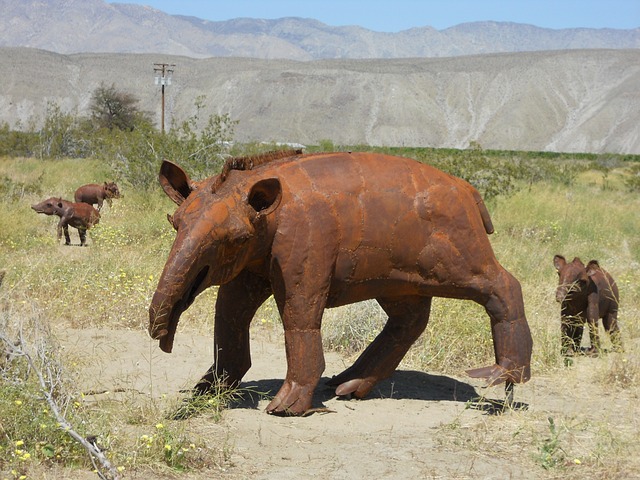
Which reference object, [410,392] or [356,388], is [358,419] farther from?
[410,392]

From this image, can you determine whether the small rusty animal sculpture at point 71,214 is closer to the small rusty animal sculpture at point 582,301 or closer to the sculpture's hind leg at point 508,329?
the small rusty animal sculpture at point 582,301

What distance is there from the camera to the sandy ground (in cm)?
483

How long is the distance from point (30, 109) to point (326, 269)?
81.2m

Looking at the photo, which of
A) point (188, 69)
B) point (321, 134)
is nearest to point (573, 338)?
point (321, 134)

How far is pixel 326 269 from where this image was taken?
18.4ft

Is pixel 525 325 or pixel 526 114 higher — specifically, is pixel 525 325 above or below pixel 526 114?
below

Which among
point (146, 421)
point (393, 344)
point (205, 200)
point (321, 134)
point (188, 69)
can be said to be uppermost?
point (188, 69)

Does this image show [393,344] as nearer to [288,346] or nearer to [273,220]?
[288,346]

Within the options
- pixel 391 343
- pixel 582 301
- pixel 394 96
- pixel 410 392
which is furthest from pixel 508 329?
pixel 394 96

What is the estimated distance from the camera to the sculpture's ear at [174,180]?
5.64 metres

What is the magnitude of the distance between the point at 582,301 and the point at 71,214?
8129mm

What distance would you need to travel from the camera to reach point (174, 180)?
5.70 meters

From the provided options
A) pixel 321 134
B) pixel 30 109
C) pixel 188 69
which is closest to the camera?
pixel 321 134

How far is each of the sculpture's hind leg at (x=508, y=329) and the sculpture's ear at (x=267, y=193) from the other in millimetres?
1663
